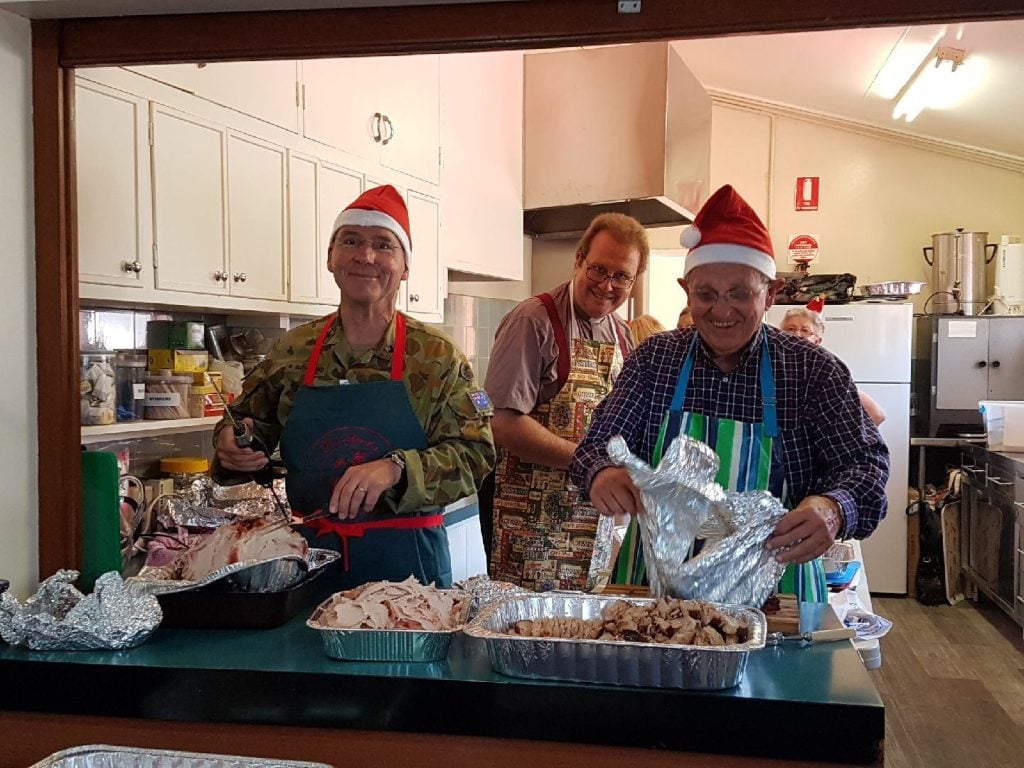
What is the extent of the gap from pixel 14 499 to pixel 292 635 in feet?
1.93

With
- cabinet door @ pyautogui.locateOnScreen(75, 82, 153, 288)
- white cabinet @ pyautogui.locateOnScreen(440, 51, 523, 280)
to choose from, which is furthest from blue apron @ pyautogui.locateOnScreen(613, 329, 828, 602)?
white cabinet @ pyautogui.locateOnScreen(440, 51, 523, 280)

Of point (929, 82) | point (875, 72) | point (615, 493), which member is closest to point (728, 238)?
point (615, 493)

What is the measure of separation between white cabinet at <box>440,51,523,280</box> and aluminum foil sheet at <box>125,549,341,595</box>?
2496 millimetres

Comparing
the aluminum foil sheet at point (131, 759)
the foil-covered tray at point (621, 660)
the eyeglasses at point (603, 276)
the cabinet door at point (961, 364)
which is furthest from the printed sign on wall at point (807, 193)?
the aluminum foil sheet at point (131, 759)

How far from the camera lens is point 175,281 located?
2.42 metres

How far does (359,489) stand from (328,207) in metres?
1.73

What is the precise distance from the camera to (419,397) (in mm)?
1938

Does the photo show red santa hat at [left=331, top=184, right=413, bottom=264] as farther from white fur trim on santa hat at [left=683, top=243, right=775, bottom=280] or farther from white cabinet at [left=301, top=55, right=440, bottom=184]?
white cabinet at [left=301, top=55, right=440, bottom=184]

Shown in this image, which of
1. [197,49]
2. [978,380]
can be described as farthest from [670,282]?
[197,49]

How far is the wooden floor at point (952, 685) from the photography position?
11.5 feet

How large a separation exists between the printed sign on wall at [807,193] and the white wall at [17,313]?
18.6 ft

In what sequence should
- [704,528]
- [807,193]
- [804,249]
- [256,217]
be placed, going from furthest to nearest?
1. [807,193]
2. [804,249]
3. [256,217]
4. [704,528]

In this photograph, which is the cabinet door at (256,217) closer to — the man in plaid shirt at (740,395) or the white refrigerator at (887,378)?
the man in plaid shirt at (740,395)

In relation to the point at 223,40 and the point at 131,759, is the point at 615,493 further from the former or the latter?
the point at 223,40
